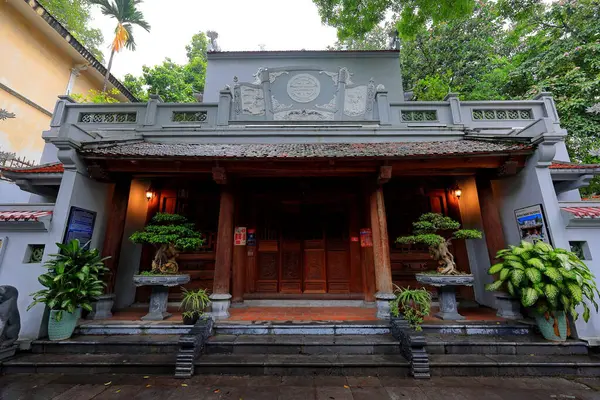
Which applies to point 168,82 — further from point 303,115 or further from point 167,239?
point 167,239

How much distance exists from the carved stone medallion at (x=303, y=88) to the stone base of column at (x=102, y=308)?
6.90m

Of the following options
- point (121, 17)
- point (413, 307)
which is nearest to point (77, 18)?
point (121, 17)

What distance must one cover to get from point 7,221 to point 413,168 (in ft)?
25.8

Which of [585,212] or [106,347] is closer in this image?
[106,347]

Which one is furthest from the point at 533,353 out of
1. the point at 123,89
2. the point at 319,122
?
the point at 123,89

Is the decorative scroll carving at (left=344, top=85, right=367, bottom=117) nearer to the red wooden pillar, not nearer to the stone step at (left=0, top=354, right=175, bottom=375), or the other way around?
the red wooden pillar

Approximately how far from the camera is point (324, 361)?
145 inches

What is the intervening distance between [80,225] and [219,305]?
3252 mm

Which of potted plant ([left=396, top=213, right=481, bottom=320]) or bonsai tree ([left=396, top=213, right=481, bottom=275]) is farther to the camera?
bonsai tree ([left=396, top=213, right=481, bottom=275])

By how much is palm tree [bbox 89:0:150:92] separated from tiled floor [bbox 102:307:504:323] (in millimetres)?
12513

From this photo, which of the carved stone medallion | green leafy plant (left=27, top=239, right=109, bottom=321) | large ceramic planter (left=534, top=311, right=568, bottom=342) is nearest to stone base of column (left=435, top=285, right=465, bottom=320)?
large ceramic planter (left=534, top=311, right=568, bottom=342)

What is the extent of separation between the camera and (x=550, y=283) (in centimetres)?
395

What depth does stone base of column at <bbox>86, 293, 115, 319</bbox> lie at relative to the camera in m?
5.13

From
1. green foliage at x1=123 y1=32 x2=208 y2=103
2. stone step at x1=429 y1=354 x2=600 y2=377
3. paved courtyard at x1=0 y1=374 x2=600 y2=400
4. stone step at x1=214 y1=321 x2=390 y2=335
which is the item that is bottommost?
paved courtyard at x1=0 y1=374 x2=600 y2=400
